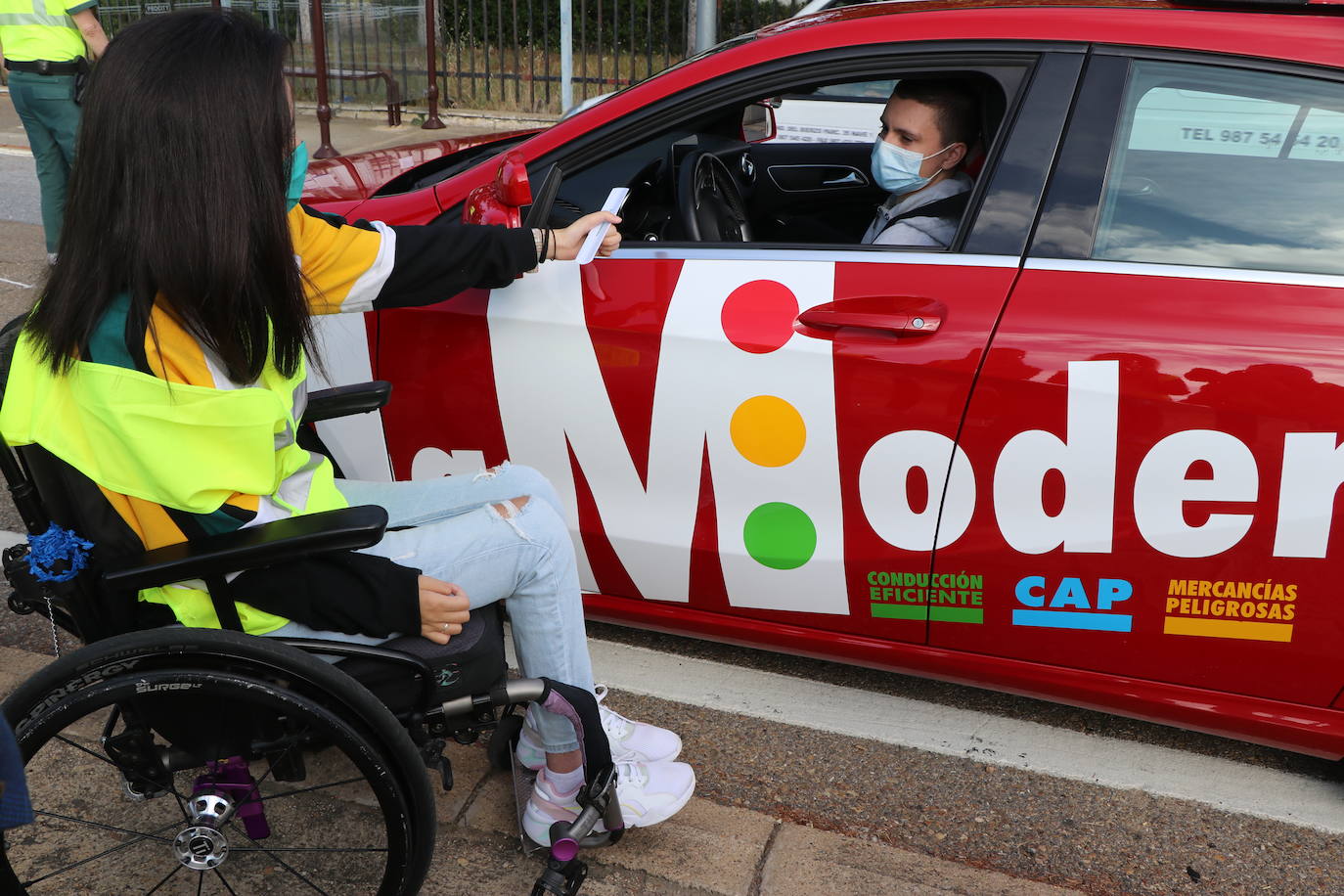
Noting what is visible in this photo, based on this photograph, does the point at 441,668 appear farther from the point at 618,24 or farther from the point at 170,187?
the point at 618,24

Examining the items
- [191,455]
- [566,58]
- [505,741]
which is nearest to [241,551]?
[191,455]

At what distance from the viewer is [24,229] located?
22.3 ft

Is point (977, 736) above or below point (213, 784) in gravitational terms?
below

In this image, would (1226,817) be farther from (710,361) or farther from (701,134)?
(701,134)

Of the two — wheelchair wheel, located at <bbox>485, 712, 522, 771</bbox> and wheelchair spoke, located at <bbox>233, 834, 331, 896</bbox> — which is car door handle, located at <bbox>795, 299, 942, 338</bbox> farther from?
wheelchair spoke, located at <bbox>233, 834, 331, 896</bbox>

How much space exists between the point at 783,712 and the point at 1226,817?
928mm

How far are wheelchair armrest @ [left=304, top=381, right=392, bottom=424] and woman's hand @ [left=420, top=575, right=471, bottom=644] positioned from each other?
52 centimetres

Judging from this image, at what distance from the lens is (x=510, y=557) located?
2008 millimetres

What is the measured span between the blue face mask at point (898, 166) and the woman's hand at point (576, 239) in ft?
2.35

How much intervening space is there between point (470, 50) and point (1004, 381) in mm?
10107

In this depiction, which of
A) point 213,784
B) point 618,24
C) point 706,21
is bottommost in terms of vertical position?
point 213,784

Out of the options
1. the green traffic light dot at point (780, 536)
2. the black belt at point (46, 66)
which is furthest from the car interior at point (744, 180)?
the black belt at point (46, 66)

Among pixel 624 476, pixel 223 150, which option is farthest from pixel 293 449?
pixel 624 476

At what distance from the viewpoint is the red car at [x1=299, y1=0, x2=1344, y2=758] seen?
7.05 feet
